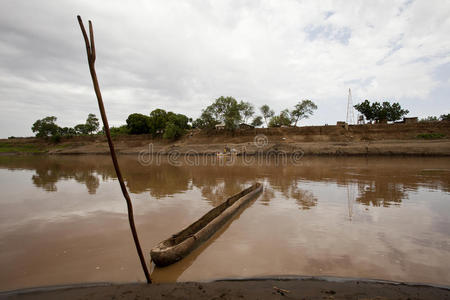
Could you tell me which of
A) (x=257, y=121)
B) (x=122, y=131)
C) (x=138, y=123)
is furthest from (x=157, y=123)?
(x=122, y=131)

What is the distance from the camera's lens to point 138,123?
62.5m

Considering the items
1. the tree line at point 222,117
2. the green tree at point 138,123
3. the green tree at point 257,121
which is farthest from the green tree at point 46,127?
the green tree at point 257,121

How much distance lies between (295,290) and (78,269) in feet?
12.4

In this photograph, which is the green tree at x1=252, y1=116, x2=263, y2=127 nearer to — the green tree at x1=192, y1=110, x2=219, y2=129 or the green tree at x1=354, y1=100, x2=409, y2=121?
the green tree at x1=192, y1=110, x2=219, y2=129

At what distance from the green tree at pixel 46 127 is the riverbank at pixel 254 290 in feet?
251

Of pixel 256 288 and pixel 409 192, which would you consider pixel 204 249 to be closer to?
pixel 256 288

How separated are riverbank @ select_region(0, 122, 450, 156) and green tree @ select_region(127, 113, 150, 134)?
7422 mm

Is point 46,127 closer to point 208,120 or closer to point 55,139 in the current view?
point 55,139

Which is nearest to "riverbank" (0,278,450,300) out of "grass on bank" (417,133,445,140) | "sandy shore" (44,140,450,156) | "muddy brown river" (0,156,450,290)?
"muddy brown river" (0,156,450,290)

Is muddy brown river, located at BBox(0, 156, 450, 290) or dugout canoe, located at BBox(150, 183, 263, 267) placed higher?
dugout canoe, located at BBox(150, 183, 263, 267)

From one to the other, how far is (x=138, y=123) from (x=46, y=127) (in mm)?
26594

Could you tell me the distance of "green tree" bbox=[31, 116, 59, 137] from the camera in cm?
6353

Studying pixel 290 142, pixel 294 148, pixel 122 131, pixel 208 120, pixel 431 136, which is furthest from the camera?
pixel 122 131

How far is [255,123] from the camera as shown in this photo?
5938cm
